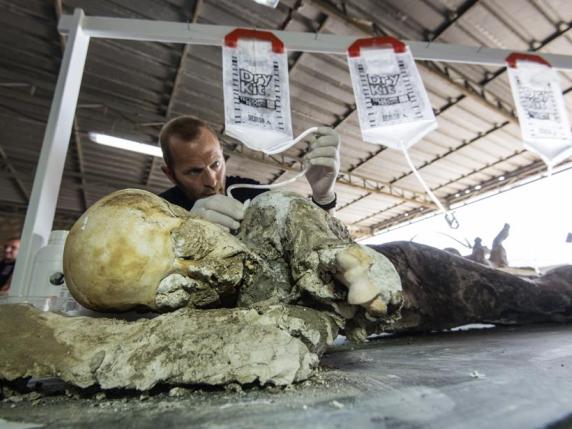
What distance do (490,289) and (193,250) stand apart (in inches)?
60.0

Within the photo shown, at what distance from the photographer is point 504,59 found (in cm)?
222

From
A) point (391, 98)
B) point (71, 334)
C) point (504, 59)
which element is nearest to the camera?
point (71, 334)

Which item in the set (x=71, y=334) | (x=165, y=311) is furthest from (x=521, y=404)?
(x=71, y=334)

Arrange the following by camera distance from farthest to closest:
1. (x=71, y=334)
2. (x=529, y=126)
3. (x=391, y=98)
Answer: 1. (x=529, y=126)
2. (x=391, y=98)
3. (x=71, y=334)

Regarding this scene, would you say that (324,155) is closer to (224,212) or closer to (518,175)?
(224,212)

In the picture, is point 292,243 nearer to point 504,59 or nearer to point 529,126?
point 529,126

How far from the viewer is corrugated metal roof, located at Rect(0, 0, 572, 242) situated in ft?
11.6

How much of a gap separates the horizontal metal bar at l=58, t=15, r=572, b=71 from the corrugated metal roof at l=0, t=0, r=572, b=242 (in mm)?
1658

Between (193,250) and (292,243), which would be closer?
(193,250)

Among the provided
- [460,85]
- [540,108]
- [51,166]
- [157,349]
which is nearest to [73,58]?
[51,166]

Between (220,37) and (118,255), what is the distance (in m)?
1.53

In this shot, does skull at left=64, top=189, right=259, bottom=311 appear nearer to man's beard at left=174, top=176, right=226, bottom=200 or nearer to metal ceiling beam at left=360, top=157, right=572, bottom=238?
man's beard at left=174, top=176, right=226, bottom=200

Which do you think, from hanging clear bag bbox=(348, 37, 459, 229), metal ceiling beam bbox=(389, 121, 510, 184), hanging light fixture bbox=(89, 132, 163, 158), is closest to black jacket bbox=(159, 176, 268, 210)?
hanging clear bag bbox=(348, 37, 459, 229)

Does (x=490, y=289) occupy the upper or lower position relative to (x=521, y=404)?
upper
